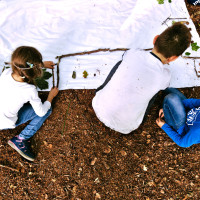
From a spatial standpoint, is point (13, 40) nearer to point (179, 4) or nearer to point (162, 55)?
point (162, 55)

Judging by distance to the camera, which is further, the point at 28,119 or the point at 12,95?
the point at 28,119

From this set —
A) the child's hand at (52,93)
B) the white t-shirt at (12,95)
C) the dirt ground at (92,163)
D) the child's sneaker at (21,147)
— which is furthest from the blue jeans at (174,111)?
the child's sneaker at (21,147)

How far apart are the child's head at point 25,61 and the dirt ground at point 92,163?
83cm

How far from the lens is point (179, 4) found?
2852 mm

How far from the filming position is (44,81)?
7.88ft

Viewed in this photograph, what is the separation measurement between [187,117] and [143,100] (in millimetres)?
774

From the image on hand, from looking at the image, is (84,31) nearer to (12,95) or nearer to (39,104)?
(39,104)

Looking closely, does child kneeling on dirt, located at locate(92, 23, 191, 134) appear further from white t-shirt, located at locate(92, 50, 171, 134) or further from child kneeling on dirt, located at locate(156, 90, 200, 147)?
child kneeling on dirt, located at locate(156, 90, 200, 147)

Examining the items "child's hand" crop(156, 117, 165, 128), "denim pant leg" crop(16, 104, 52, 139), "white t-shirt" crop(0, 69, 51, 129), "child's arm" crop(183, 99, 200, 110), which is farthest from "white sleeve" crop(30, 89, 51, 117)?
"child's arm" crop(183, 99, 200, 110)

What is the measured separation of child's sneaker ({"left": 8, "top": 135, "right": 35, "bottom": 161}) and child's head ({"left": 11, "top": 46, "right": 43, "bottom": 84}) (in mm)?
889

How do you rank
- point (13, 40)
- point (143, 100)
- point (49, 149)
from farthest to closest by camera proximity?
point (13, 40) < point (49, 149) < point (143, 100)

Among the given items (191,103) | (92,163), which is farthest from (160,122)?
(92,163)

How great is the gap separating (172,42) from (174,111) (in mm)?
855

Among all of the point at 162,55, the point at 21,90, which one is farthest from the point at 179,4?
the point at 21,90
